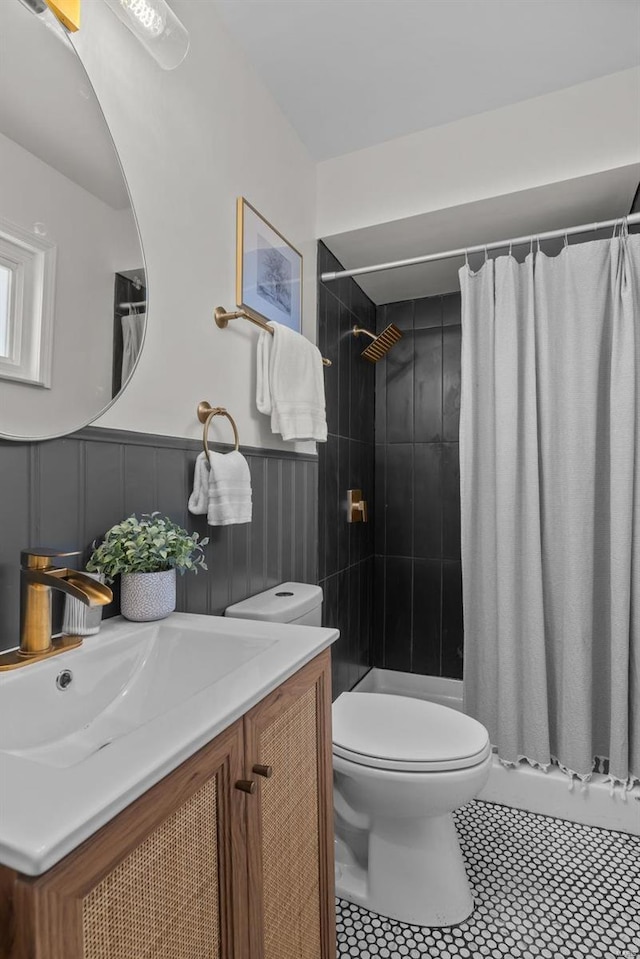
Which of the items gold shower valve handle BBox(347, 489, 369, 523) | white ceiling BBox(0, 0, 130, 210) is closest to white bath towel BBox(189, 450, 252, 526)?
white ceiling BBox(0, 0, 130, 210)

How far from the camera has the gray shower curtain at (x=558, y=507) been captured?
1.86 metres

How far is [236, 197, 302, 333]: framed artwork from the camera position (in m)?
1.64

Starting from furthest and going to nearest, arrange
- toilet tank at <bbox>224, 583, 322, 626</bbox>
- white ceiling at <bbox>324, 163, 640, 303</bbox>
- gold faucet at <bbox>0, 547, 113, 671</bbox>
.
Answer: white ceiling at <bbox>324, 163, 640, 303</bbox> < toilet tank at <bbox>224, 583, 322, 626</bbox> < gold faucet at <bbox>0, 547, 113, 671</bbox>

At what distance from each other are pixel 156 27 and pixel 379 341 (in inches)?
62.9

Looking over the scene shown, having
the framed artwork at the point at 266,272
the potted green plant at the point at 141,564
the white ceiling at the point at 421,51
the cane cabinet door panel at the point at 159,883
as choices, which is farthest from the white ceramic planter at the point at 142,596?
the white ceiling at the point at 421,51

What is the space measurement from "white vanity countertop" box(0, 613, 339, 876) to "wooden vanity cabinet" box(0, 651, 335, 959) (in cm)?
3

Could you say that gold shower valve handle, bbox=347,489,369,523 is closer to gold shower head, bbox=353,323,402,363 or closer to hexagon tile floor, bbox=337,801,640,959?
gold shower head, bbox=353,323,402,363

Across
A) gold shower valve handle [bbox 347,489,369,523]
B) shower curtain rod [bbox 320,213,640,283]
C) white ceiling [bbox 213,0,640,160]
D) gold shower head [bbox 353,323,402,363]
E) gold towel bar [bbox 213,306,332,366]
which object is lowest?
gold shower valve handle [bbox 347,489,369,523]

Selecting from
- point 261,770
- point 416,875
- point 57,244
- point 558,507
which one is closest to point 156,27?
point 57,244

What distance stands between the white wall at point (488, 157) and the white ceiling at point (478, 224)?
39 millimetres

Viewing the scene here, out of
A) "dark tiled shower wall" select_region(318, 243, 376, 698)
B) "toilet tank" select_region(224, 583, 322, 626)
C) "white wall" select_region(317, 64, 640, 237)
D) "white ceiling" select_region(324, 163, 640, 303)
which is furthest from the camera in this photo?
"dark tiled shower wall" select_region(318, 243, 376, 698)

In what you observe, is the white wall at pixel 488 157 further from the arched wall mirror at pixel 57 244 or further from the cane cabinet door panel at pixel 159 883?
the cane cabinet door panel at pixel 159 883

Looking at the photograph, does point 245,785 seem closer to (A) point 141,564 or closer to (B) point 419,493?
(A) point 141,564

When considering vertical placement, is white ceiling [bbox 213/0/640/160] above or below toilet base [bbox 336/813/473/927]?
above
